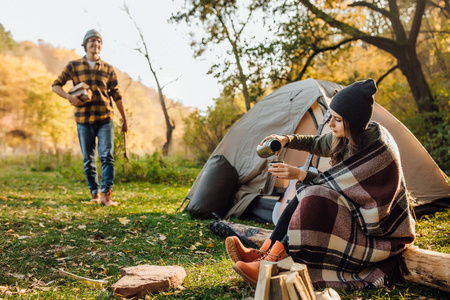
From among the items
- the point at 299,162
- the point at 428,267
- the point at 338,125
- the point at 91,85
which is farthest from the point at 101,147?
the point at 428,267

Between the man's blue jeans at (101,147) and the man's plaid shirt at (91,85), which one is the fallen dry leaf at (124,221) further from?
the man's plaid shirt at (91,85)

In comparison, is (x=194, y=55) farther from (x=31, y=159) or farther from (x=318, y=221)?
(x=318, y=221)

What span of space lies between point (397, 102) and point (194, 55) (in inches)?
280

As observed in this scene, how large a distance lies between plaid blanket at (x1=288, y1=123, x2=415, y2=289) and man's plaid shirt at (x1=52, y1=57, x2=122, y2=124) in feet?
10.3

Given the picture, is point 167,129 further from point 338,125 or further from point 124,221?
point 338,125

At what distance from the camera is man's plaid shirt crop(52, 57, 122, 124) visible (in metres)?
4.21

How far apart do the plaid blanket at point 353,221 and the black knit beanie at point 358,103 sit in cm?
15

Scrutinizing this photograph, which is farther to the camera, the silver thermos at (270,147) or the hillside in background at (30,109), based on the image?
the hillside in background at (30,109)

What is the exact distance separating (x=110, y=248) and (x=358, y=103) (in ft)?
7.02

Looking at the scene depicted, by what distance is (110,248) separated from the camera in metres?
2.73

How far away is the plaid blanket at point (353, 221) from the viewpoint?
186 centimetres

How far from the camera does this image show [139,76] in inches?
638

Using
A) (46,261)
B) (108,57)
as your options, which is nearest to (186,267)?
(46,261)

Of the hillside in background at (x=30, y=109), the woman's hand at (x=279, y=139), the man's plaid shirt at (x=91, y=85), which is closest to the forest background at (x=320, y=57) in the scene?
the man's plaid shirt at (x=91, y=85)
